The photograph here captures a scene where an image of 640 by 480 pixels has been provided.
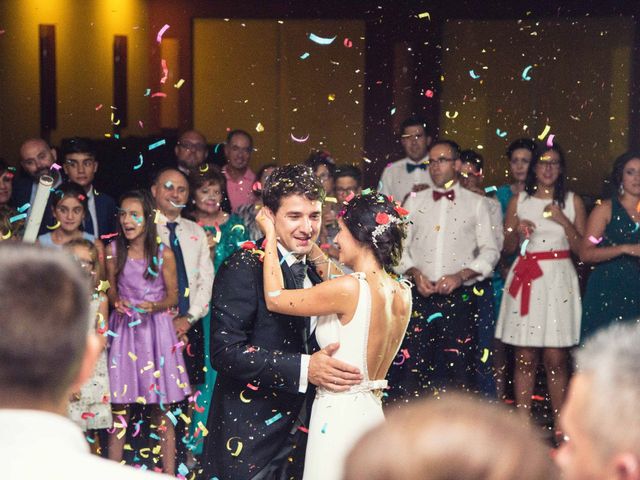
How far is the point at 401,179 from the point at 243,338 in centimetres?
331

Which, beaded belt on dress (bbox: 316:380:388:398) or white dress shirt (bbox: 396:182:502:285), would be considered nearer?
beaded belt on dress (bbox: 316:380:388:398)

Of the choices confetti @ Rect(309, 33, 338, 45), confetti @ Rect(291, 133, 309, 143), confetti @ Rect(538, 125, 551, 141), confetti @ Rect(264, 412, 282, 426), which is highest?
confetti @ Rect(309, 33, 338, 45)

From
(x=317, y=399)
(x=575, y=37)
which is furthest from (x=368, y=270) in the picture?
(x=575, y=37)

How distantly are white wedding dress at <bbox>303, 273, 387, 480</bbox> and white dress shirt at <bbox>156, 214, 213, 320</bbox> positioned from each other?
1.75 m

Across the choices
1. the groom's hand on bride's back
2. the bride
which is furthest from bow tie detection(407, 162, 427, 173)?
the groom's hand on bride's back

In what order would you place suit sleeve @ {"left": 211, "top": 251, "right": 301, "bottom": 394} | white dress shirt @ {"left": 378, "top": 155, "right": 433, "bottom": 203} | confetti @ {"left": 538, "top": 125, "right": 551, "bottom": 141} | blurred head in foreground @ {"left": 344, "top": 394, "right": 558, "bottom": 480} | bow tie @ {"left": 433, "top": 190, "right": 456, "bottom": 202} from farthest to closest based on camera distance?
confetti @ {"left": 538, "top": 125, "right": 551, "bottom": 141} < white dress shirt @ {"left": 378, "top": 155, "right": 433, "bottom": 203} < bow tie @ {"left": 433, "top": 190, "right": 456, "bottom": 202} < suit sleeve @ {"left": 211, "top": 251, "right": 301, "bottom": 394} < blurred head in foreground @ {"left": 344, "top": 394, "right": 558, "bottom": 480}

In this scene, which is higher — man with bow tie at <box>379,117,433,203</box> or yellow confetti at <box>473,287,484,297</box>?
man with bow tie at <box>379,117,433,203</box>

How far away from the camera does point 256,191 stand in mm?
5387

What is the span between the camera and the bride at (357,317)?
9.96ft

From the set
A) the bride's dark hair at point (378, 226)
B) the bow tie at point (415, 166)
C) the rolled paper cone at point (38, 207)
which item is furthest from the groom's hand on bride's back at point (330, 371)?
the bow tie at point (415, 166)

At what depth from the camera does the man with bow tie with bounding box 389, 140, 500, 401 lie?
17.0 ft

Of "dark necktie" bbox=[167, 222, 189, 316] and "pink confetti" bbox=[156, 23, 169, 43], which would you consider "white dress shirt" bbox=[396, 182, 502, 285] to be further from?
"pink confetti" bbox=[156, 23, 169, 43]

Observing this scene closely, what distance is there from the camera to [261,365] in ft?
9.25

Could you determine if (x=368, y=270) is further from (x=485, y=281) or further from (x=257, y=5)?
(x=257, y=5)
